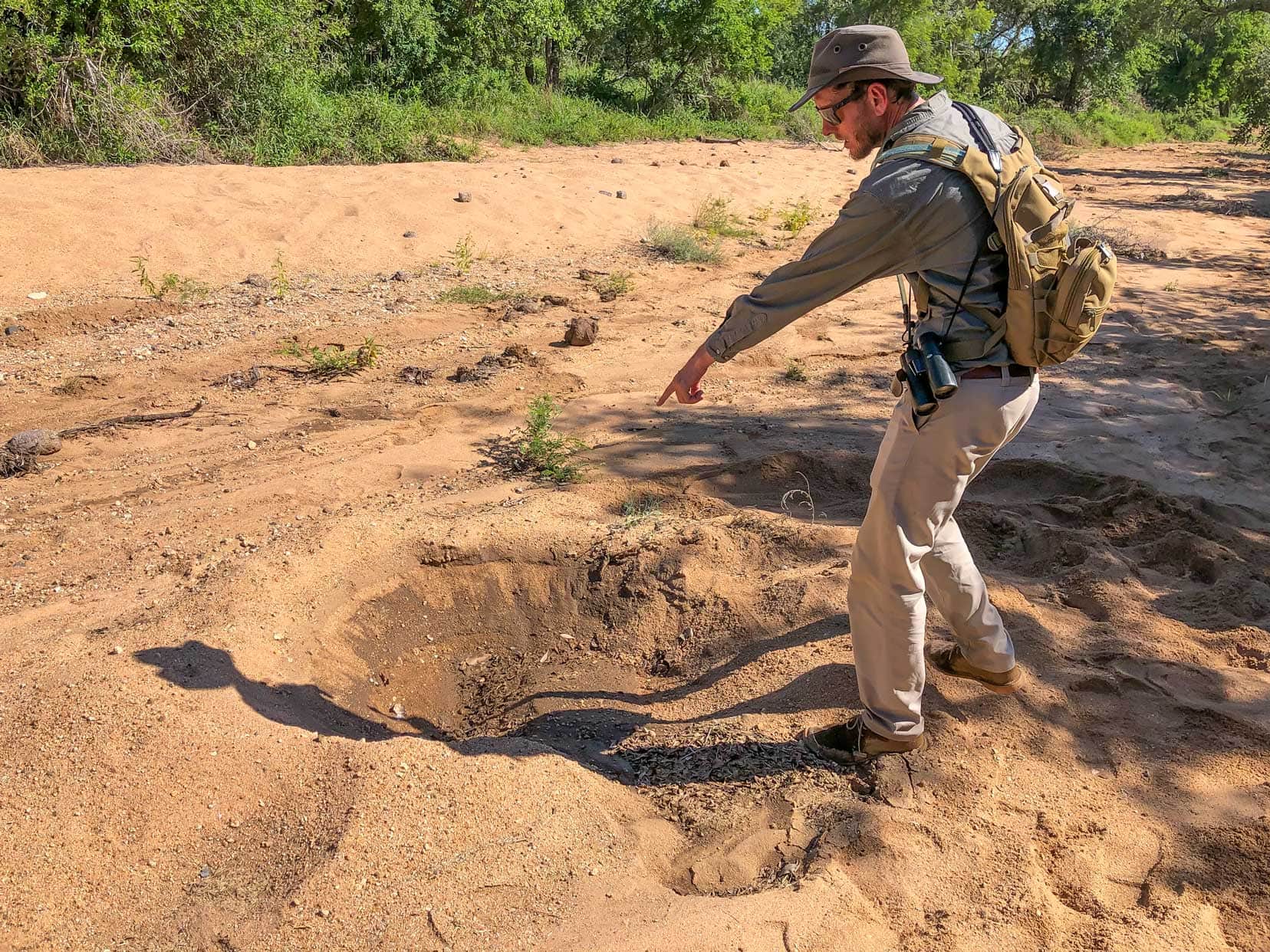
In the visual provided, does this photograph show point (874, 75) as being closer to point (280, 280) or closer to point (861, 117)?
point (861, 117)

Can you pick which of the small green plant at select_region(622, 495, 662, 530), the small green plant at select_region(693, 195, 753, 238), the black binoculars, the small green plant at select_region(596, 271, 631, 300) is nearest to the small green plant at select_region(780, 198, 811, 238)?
the small green plant at select_region(693, 195, 753, 238)

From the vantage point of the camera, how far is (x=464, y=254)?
25.9 feet

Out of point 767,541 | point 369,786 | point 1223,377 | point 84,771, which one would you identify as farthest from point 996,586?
point 1223,377

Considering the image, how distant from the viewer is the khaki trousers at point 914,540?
245 cm

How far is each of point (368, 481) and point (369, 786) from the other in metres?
2.07

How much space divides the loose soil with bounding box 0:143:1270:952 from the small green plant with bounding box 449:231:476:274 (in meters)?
1.09

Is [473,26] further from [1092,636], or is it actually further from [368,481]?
[1092,636]

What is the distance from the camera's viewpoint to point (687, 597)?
3.64 meters

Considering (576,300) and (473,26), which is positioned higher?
(473,26)

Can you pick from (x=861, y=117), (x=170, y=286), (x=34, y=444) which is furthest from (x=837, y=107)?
(x=170, y=286)

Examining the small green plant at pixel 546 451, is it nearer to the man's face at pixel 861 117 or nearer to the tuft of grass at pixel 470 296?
the man's face at pixel 861 117

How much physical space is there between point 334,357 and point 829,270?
421 centimetres

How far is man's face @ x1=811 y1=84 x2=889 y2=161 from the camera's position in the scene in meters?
2.40

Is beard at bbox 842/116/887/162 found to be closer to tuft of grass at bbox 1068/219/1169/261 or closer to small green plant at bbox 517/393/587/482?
small green plant at bbox 517/393/587/482
